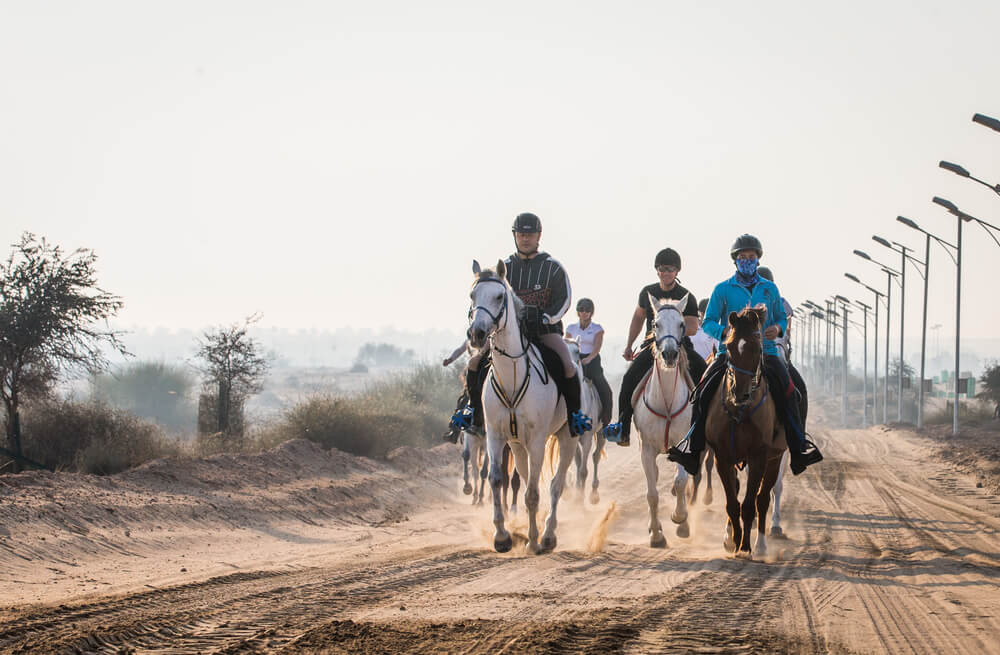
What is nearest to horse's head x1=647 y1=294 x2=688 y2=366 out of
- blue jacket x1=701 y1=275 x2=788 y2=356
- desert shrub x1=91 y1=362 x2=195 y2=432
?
blue jacket x1=701 y1=275 x2=788 y2=356

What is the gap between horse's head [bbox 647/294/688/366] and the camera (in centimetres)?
1162

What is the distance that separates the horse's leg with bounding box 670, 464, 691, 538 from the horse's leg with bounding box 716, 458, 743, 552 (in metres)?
1.55

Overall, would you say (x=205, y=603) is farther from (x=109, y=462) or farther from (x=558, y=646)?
(x=109, y=462)

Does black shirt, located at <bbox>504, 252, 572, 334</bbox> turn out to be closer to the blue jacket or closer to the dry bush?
the blue jacket

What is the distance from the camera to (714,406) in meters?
11.2

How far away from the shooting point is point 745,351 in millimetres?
10438

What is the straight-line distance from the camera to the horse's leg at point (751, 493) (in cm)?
1083

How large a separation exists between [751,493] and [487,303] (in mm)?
3403

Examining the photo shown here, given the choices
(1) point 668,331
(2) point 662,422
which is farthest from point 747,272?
(2) point 662,422

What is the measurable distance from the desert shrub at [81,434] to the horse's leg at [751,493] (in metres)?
12.6

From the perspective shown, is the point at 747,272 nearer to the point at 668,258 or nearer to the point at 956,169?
the point at 668,258

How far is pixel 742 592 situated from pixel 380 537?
282 inches

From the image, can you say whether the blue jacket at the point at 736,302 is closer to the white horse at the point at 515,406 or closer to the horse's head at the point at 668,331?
the horse's head at the point at 668,331

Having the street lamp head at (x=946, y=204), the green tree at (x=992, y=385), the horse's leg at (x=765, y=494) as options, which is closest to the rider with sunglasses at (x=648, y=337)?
the horse's leg at (x=765, y=494)
